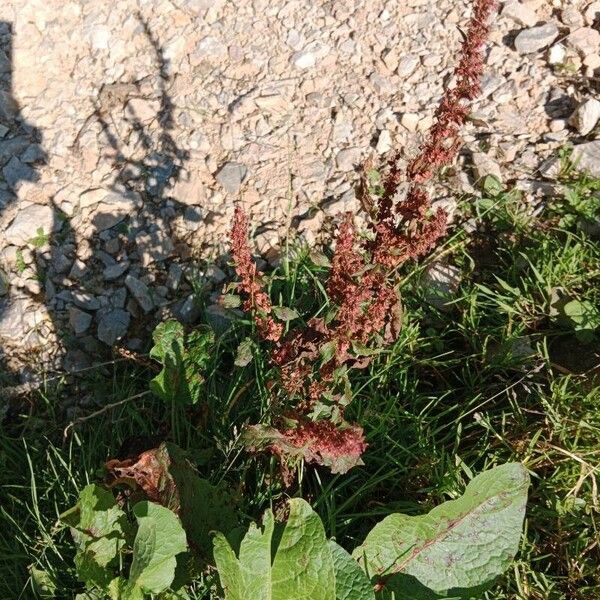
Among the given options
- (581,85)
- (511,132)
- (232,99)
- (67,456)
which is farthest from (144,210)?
(581,85)

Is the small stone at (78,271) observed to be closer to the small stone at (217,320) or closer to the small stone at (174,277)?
the small stone at (174,277)

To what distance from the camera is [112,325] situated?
3.06 meters

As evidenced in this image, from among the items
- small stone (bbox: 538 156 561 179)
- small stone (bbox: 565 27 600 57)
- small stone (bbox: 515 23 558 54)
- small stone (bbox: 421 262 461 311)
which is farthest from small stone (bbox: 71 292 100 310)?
small stone (bbox: 565 27 600 57)

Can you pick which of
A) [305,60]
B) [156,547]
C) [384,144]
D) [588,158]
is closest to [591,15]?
[588,158]

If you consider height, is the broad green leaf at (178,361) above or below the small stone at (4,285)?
below

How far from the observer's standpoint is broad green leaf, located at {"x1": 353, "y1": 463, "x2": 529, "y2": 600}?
2.21 meters

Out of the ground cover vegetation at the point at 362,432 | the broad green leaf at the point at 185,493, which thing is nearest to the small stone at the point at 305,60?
the ground cover vegetation at the point at 362,432

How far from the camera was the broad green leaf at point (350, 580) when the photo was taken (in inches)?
80.5

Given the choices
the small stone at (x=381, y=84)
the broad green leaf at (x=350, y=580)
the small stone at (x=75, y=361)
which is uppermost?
the small stone at (x=381, y=84)

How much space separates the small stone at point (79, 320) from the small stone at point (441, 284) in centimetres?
132

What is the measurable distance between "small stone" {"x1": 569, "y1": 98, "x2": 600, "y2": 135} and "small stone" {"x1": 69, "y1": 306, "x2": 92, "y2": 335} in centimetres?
214

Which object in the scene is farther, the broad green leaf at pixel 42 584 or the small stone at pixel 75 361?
the small stone at pixel 75 361

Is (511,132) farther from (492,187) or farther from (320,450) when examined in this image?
(320,450)

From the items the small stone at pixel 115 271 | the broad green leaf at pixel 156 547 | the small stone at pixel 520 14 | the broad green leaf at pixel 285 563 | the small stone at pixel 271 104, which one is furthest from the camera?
the small stone at pixel 520 14
